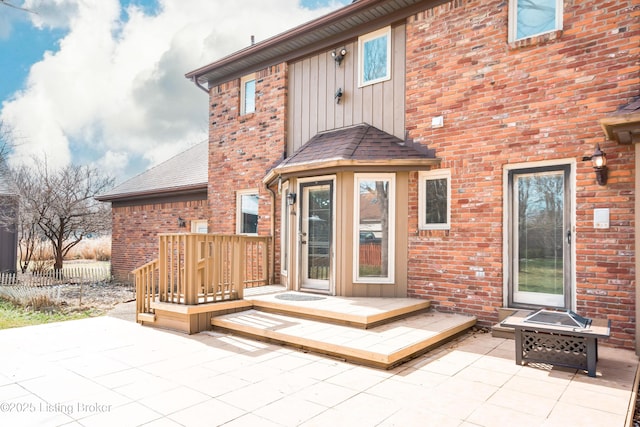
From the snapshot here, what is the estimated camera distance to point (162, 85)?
165ft

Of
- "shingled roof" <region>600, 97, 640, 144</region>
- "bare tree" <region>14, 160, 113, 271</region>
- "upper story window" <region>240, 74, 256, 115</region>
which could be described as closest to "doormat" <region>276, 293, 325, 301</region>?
"shingled roof" <region>600, 97, 640, 144</region>

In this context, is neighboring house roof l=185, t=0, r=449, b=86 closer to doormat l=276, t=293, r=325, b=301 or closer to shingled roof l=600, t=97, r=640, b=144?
shingled roof l=600, t=97, r=640, b=144

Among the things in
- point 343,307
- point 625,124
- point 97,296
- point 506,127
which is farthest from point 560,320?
point 97,296

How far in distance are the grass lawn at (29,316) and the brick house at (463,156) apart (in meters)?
4.20

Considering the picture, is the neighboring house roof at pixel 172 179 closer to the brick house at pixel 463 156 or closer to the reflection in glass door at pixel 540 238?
the brick house at pixel 463 156

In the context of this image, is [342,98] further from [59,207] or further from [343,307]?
[59,207]

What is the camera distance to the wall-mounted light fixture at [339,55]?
7.51m

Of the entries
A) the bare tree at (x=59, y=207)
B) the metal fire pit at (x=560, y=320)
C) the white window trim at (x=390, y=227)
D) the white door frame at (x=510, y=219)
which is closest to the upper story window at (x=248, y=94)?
the white window trim at (x=390, y=227)

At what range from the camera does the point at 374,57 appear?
7203 mm

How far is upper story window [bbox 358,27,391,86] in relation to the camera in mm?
7008

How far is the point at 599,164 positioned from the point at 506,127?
132 centimetres

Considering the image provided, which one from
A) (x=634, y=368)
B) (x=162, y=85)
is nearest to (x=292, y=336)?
(x=634, y=368)

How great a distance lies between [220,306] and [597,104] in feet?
18.7

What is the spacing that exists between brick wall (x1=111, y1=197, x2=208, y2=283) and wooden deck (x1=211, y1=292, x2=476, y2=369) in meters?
5.56
